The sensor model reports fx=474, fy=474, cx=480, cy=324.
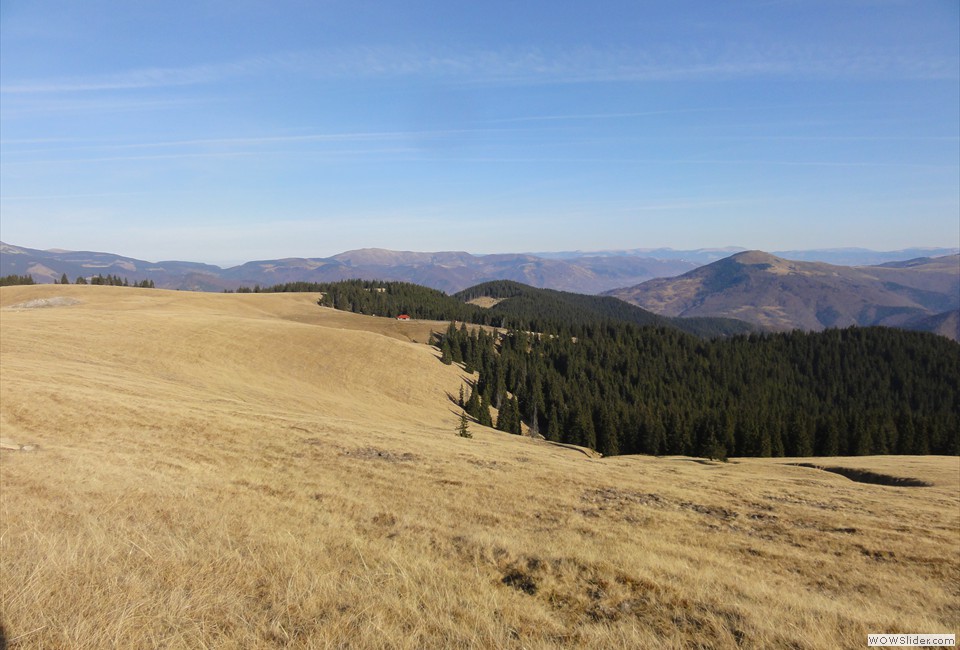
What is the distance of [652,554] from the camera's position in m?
10.8

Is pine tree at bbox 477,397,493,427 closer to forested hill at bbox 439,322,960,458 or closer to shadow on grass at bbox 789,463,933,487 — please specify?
forested hill at bbox 439,322,960,458

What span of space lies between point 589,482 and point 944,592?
11.6 metres

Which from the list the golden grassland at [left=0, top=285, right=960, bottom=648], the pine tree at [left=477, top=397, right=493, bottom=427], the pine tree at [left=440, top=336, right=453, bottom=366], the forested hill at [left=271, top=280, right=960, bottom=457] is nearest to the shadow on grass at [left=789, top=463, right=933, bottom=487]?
the golden grassland at [left=0, top=285, right=960, bottom=648]

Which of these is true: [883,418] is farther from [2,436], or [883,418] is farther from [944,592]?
[2,436]

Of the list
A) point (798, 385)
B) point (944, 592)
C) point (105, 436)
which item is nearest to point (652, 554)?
point (944, 592)

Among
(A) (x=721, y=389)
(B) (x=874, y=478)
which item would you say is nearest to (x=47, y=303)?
(B) (x=874, y=478)

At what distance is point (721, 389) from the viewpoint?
135500mm

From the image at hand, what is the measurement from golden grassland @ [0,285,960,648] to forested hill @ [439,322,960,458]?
50088mm

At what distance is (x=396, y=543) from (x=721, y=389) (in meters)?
144

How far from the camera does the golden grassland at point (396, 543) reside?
21.8ft

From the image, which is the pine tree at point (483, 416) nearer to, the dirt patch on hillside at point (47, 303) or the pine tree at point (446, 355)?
the pine tree at point (446, 355)

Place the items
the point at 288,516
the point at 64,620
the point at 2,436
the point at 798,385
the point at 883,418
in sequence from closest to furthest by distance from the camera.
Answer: the point at 64,620, the point at 288,516, the point at 2,436, the point at 883,418, the point at 798,385

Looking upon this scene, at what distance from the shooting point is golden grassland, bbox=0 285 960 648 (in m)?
6.64

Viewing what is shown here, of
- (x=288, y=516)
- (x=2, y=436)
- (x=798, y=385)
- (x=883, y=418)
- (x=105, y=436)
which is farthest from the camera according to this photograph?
(x=798, y=385)
